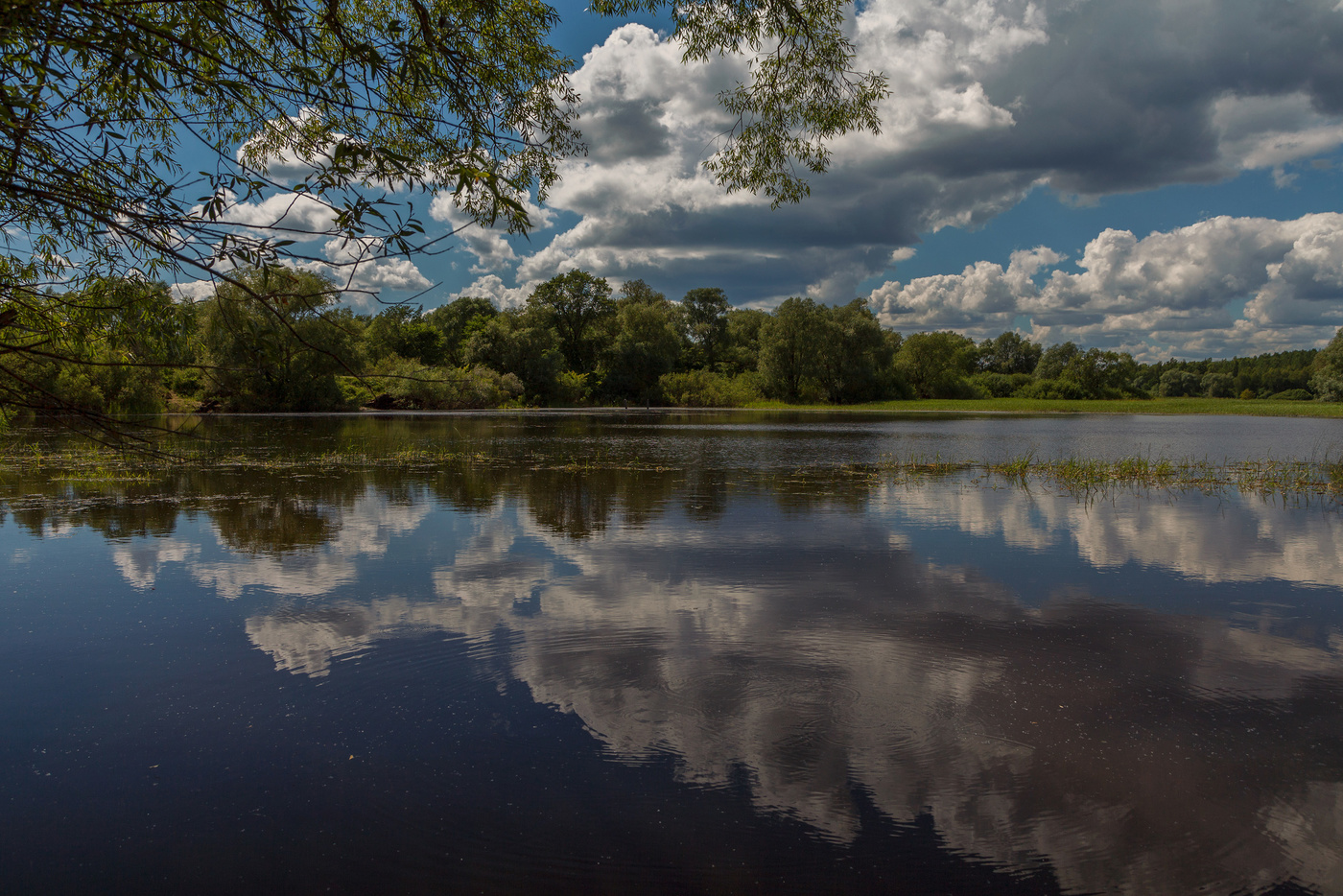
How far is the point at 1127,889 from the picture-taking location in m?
3.03

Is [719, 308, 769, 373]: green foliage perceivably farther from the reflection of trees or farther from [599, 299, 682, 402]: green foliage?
the reflection of trees

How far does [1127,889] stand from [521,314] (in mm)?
83328

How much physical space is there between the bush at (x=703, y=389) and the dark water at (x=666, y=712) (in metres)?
73.5

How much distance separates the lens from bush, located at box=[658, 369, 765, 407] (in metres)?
83.1

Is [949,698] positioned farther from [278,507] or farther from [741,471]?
[741,471]

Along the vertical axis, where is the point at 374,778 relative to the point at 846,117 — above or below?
below

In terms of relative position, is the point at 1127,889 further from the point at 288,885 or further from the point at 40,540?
A: the point at 40,540

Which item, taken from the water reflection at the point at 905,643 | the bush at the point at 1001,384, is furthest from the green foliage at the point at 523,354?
the water reflection at the point at 905,643

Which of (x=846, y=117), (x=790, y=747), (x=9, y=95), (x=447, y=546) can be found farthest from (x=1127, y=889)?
(x=846, y=117)

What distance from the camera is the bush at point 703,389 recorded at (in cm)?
8312

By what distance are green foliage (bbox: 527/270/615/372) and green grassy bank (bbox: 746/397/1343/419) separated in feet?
73.2

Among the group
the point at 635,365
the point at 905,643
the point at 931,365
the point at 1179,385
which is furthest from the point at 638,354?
the point at 1179,385

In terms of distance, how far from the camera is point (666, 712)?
14.6 ft

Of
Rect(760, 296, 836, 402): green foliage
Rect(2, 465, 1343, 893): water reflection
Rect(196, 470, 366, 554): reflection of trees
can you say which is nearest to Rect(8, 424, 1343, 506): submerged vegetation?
Rect(196, 470, 366, 554): reflection of trees
